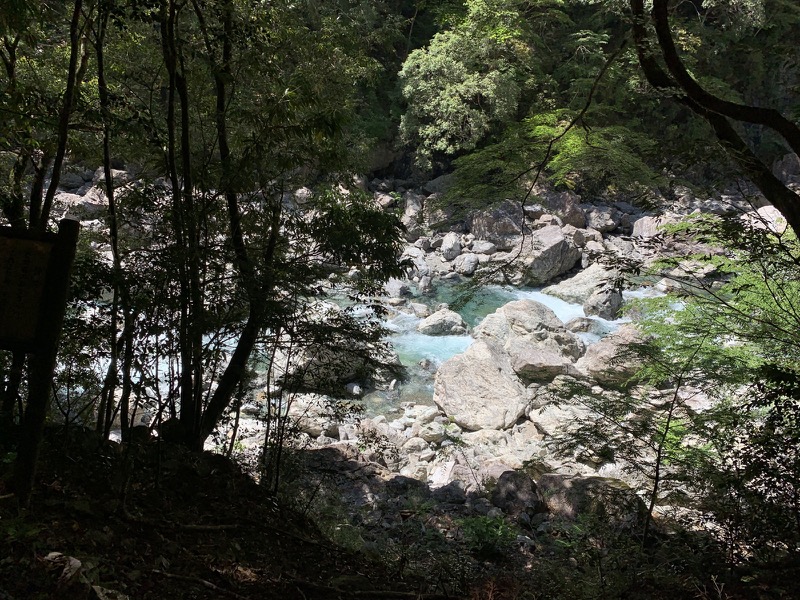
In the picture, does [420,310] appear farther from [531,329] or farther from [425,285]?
[531,329]

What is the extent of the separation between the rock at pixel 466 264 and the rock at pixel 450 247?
0.39 metres

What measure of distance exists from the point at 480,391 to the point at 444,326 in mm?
3026

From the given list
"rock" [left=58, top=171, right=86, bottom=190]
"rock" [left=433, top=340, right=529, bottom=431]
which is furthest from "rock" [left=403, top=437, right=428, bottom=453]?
"rock" [left=58, top=171, right=86, bottom=190]

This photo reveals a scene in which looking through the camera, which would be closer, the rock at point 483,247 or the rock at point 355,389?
the rock at point 355,389

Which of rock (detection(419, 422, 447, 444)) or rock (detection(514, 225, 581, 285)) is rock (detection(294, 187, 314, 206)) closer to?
rock (detection(419, 422, 447, 444))

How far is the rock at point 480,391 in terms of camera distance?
841 cm

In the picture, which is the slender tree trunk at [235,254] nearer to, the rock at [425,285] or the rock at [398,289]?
the rock at [398,289]

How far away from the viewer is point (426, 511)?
5.62 metres

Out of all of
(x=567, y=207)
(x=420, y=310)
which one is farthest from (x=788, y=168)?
(x=420, y=310)

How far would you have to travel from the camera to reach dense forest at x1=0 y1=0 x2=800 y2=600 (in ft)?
9.40

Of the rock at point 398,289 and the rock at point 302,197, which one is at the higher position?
the rock at point 398,289

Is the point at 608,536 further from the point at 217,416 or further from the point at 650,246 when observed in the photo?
the point at 217,416

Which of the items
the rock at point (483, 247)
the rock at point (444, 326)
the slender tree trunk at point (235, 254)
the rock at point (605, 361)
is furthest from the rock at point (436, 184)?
the slender tree trunk at point (235, 254)

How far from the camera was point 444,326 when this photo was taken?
1158 centimetres
